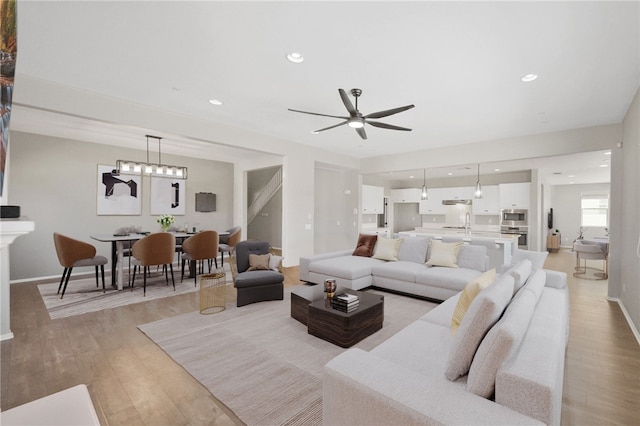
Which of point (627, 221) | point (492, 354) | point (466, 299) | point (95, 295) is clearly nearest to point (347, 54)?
point (466, 299)

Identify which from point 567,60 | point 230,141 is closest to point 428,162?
point 567,60

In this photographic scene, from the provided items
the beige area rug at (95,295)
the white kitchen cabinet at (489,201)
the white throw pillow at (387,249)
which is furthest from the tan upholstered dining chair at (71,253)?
the white kitchen cabinet at (489,201)

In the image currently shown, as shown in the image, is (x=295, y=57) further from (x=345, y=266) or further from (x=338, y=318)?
(x=345, y=266)

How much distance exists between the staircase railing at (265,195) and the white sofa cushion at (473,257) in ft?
21.2

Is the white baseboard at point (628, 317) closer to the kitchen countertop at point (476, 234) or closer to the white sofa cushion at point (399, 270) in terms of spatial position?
the kitchen countertop at point (476, 234)

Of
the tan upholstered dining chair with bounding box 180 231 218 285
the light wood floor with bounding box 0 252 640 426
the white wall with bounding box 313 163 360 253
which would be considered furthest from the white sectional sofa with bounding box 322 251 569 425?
the white wall with bounding box 313 163 360 253

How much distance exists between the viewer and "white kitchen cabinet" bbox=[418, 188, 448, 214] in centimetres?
1011

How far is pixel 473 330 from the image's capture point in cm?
144

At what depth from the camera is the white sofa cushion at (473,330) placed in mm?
1425

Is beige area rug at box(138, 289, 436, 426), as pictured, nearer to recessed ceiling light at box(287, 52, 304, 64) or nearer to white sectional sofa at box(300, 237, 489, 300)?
white sectional sofa at box(300, 237, 489, 300)

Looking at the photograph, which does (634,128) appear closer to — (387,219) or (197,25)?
(197,25)

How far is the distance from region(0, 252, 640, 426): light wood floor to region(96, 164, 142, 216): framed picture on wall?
9.52ft

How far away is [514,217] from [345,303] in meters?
7.88

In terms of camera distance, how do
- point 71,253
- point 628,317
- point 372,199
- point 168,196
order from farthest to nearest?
1. point 372,199
2. point 168,196
3. point 71,253
4. point 628,317
